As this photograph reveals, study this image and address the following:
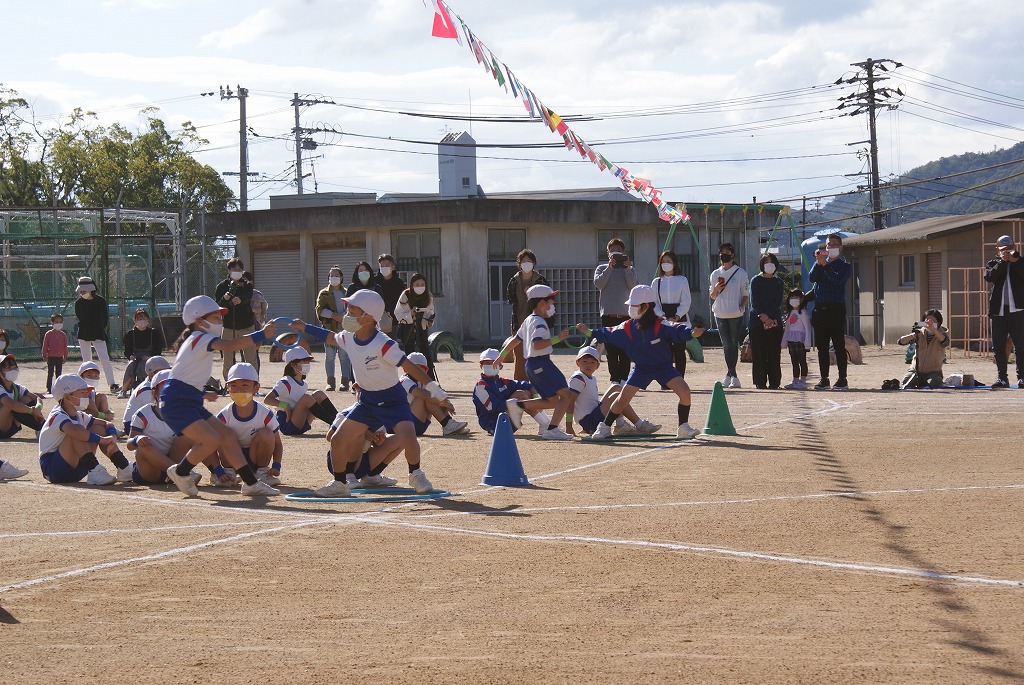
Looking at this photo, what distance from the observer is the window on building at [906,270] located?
114 ft

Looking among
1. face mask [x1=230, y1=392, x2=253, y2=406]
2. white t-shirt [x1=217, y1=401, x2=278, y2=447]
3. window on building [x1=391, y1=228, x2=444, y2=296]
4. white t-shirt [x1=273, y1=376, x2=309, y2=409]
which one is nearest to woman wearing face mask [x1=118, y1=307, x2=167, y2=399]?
white t-shirt [x1=273, y1=376, x2=309, y2=409]

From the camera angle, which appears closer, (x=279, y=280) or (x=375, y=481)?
(x=375, y=481)

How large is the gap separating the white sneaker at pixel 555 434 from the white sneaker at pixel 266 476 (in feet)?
12.0

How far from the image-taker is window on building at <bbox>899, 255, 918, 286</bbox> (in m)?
34.8

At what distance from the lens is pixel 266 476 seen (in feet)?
34.5

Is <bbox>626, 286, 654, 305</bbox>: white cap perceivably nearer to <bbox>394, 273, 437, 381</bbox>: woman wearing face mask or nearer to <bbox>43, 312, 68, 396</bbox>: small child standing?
<bbox>394, 273, 437, 381</bbox>: woman wearing face mask

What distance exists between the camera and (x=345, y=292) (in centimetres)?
1950

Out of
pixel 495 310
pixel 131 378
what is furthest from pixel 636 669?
pixel 495 310

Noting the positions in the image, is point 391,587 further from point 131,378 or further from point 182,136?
point 182,136

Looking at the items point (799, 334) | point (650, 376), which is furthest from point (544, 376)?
point (799, 334)

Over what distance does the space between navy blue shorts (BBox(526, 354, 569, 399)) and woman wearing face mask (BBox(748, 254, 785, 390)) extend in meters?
5.90

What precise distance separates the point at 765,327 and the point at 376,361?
9.80 metres

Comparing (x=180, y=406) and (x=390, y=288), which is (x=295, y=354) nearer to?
(x=180, y=406)

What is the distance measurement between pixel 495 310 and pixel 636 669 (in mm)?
33564
